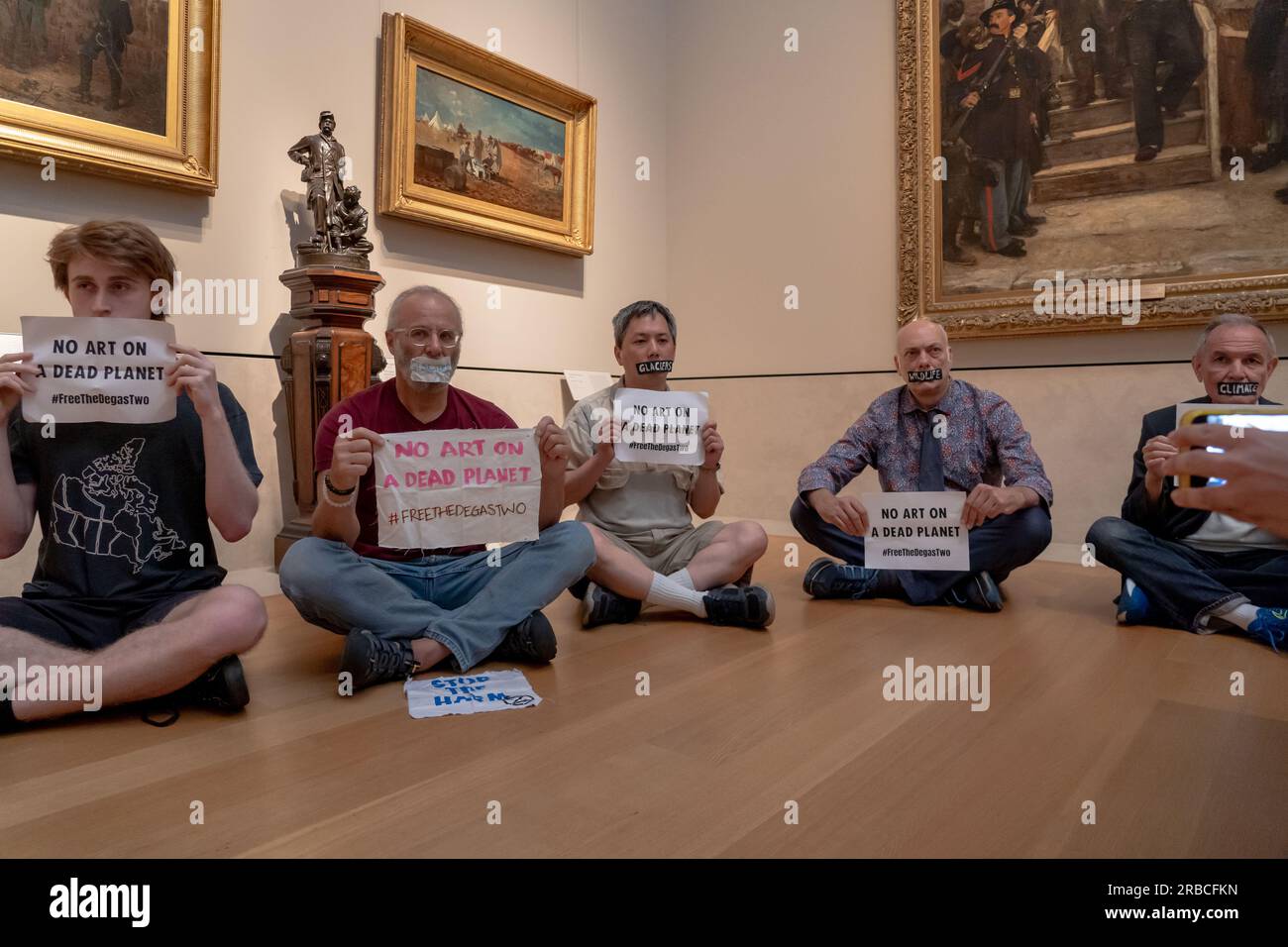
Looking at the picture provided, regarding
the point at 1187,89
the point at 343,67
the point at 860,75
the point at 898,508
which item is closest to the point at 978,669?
the point at 898,508

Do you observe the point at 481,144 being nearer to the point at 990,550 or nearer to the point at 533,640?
the point at 533,640

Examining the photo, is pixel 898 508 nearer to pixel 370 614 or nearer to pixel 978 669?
pixel 978 669

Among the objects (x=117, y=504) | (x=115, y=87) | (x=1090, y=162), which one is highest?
(x=1090, y=162)

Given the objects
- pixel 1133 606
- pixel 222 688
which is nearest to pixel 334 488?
pixel 222 688

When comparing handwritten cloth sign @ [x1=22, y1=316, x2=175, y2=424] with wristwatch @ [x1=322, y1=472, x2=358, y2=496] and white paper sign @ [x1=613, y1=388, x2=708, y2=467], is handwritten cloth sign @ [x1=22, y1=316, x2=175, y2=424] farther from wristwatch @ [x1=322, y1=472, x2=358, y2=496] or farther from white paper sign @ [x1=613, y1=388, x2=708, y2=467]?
white paper sign @ [x1=613, y1=388, x2=708, y2=467]

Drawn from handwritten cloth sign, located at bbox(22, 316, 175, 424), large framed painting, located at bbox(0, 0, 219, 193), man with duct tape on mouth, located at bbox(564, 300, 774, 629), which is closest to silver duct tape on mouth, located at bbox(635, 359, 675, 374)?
man with duct tape on mouth, located at bbox(564, 300, 774, 629)

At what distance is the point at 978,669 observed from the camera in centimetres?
227

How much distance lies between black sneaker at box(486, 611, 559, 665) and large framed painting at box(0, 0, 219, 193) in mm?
2257

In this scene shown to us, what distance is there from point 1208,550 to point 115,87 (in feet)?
13.3

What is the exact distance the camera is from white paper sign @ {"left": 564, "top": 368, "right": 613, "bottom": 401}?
4965mm

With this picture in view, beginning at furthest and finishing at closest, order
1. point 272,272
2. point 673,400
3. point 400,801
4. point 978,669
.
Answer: point 272,272 → point 673,400 → point 978,669 → point 400,801

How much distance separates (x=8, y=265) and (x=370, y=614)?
74.4 inches

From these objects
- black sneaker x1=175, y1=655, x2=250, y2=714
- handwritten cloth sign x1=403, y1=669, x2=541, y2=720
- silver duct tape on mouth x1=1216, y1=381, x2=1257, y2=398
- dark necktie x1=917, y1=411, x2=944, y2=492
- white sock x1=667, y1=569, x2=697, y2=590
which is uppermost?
silver duct tape on mouth x1=1216, y1=381, x2=1257, y2=398

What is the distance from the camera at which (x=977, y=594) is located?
3051 millimetres
